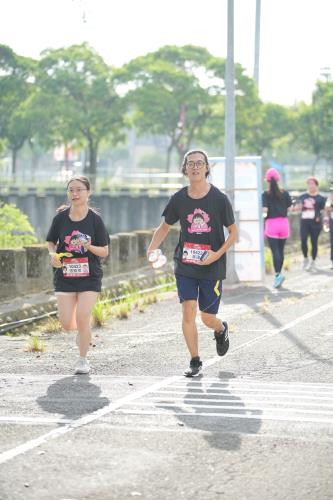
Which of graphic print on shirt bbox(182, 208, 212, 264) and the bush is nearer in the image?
graphic print on shirt bbox(182, 208, 212, 264)

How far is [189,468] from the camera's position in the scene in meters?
6.36

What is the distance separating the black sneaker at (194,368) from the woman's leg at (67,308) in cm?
115

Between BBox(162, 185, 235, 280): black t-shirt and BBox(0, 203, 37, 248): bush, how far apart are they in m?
14.2

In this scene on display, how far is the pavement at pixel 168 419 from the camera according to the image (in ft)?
19.9

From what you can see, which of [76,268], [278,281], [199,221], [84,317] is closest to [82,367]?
[84,317]

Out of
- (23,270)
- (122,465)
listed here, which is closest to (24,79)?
(23,270)

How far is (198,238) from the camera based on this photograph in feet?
32.2

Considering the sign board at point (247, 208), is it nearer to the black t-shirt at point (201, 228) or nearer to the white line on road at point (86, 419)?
the white line on road at point (86, 419)

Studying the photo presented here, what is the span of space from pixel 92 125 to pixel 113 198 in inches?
240

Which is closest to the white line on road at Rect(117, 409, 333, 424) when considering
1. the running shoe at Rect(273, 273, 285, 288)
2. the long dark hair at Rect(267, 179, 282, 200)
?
the running shoe at Rect(273, 273, 285, 288)

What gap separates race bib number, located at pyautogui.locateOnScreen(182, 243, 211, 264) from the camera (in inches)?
386

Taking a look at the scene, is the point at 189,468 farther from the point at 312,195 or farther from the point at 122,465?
the point at 312,195

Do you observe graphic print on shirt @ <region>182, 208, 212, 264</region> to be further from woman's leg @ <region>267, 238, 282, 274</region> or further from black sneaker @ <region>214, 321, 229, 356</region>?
woman's leg @ <region>267, 238, 282, 274</region>

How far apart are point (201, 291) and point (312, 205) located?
11941 millimetres
